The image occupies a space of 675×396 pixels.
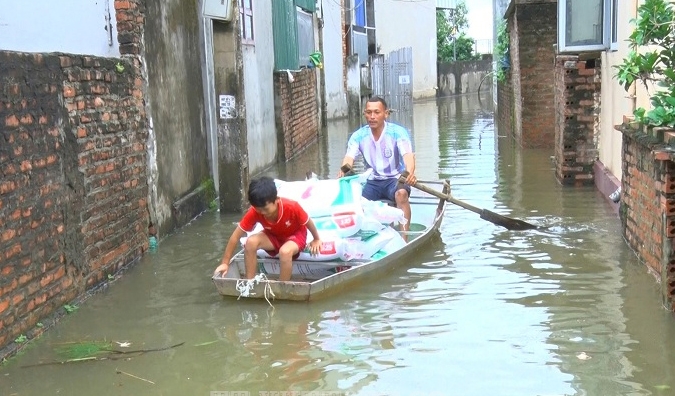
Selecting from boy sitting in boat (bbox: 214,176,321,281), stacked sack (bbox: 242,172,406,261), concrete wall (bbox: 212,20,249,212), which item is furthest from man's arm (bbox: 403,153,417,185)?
concrete wall (bbox: 212,20,249,212)

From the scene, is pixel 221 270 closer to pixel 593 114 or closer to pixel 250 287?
pixel 250 287

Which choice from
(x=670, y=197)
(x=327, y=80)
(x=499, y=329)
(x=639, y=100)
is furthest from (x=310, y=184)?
(x=327, y=80)

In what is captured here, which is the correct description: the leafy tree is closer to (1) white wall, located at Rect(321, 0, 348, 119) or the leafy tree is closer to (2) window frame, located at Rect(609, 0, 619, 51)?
(1) white wall, located at Rect(321, 0, 348, 119)

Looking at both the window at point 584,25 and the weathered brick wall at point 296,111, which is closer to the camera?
the window at point 584,25

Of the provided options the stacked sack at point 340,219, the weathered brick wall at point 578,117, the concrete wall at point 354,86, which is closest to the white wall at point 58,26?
the stacked sack at point 340,219

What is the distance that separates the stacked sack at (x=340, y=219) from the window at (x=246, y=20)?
6.41 metres

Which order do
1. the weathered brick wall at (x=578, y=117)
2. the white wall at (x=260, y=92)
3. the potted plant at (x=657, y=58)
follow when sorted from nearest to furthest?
1. the potted plant at (x=657, y=58)
2. the weathered brick wall at (x=578, y=117)
3. the white wall at (x=260, y=92)

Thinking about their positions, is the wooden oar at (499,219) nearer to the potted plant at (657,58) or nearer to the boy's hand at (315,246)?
the potted plant at (657,58)

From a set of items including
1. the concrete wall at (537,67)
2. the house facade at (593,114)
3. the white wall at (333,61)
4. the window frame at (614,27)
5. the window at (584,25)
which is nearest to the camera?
the house facade at (593,114)

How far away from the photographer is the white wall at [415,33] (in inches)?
1349

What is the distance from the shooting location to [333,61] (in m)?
25.7

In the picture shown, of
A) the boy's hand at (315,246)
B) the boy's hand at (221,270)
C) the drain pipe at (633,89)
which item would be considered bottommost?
the boy's hand at (221,270)

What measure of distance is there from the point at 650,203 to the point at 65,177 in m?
4.69

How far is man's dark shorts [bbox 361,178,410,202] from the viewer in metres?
8.76
